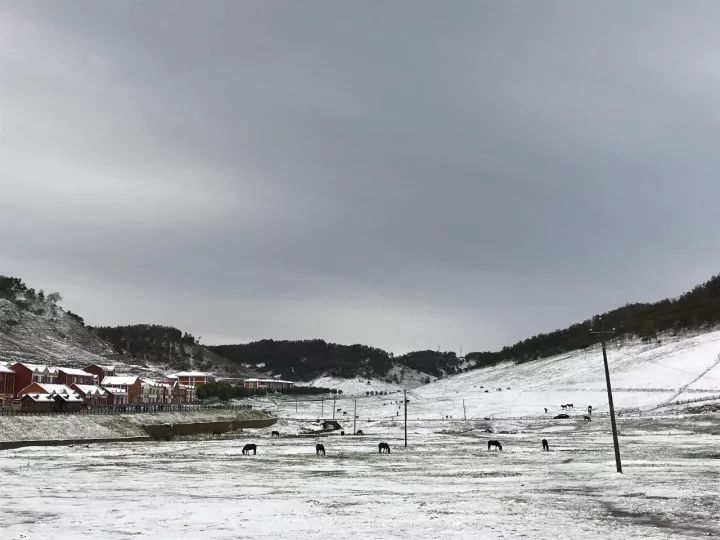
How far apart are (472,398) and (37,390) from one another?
105056 mm

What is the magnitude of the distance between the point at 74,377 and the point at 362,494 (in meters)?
121

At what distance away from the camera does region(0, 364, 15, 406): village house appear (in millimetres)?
109000

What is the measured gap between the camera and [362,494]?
84.9ft

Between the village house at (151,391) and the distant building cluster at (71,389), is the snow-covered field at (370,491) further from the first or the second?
the village house at (151,391)

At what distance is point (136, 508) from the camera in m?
21.6

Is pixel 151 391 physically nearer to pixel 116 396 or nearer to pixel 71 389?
pixel 116 396

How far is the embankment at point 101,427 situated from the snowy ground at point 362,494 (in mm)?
14523

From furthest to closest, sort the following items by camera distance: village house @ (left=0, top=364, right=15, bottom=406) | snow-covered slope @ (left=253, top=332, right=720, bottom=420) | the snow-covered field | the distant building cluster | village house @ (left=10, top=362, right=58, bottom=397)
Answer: snow-covered slope @ (left=253, top=332, right=720, bottom=420)
village house @ (left=10, top=362, right=58, bottom=397)
village house @ (left=0, top=364, right=15, bottom=406)
the distant building cluster
the snow-covered field

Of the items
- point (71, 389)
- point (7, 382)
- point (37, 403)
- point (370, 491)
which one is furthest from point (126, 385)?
point (370, 491)

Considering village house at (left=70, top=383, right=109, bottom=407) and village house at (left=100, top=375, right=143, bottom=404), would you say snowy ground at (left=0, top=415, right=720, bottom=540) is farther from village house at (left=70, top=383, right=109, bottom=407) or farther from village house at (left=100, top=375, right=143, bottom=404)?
village house at (left=100, top=375, right=143, bottom=404)

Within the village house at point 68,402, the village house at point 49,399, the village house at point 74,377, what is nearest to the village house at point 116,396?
the village house at point 74,377

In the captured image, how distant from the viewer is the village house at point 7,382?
109000 mm

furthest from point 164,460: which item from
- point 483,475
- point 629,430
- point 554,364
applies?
point 554,364

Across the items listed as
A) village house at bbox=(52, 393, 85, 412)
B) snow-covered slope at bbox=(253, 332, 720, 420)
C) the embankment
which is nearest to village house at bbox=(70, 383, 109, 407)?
village house at bbox=(52, 393, 85, 412)
